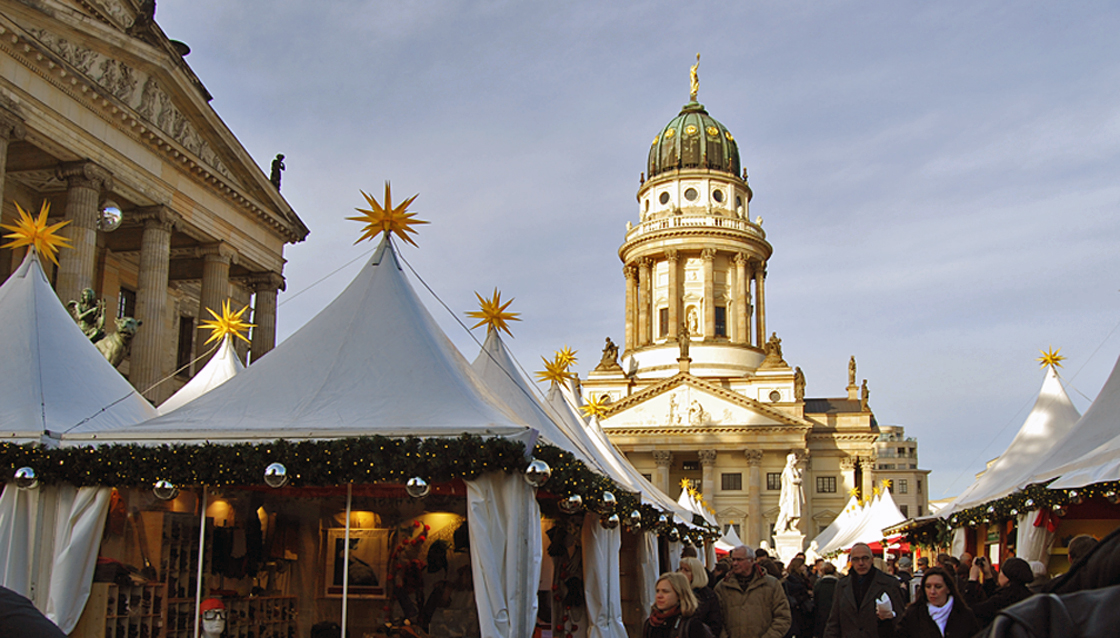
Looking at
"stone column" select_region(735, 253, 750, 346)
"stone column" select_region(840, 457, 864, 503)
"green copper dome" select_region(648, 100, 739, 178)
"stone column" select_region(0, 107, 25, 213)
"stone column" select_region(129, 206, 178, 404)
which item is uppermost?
"green copper dome" select_region(648, 100, 739, 178)

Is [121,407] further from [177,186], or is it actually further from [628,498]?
[177,186]

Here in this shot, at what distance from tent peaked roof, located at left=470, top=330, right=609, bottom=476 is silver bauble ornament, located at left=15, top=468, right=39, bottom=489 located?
20.4ft

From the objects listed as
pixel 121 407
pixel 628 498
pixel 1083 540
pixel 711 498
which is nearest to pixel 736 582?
pixel 1083 540

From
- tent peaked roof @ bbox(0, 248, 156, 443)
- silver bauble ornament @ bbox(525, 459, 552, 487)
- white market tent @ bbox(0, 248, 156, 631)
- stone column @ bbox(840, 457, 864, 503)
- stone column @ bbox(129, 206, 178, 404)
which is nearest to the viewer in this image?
silver bauble ornament @ bbox(525, 459, 552, 487)

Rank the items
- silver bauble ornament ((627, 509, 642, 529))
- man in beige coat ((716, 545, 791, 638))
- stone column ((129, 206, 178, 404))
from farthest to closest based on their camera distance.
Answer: stone column ((129, 206, 178, 404)) < silver bauble ornament ((627, 509, 642, 529)) < man in beige coat ((716, 545, 791, 638))

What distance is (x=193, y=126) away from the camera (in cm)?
3012

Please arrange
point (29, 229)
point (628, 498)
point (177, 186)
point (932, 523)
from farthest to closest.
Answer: point (177, 186), point (932, 523), point (29, 229), point (628, 498)

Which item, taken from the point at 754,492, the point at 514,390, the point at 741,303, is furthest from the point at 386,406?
the point at 741,303

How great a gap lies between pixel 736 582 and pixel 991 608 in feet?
6.47

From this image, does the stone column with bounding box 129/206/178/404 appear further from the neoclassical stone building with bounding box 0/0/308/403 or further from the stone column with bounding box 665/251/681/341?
the stone column with bounding box 665/251/681/341

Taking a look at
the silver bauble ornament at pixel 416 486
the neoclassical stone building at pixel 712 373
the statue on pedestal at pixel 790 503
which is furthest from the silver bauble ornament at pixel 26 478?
the neoclassical stone building at pixel 712 373

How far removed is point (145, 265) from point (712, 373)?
51.5 metres

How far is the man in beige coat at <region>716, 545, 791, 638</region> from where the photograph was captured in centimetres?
837

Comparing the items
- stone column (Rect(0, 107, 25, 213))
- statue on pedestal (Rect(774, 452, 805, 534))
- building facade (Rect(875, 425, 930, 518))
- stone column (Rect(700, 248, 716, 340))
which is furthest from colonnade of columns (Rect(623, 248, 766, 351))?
stone column (Rect(0, 107, 25, 213))
